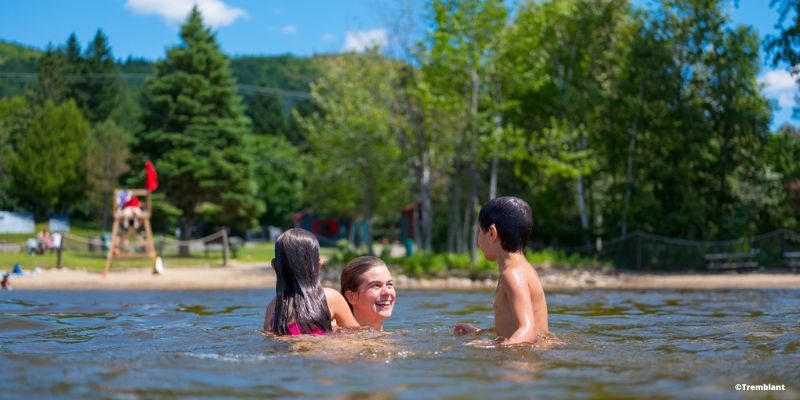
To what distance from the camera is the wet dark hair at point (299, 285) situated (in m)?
5.39

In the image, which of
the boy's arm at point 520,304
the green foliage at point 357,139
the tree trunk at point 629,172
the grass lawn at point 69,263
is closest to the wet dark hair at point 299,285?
the boy's arm at point 520,304

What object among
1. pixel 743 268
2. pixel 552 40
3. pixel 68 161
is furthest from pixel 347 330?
pixel 68 161

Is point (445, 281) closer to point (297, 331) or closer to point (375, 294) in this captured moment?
point (375, 294)

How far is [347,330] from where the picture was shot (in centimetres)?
587

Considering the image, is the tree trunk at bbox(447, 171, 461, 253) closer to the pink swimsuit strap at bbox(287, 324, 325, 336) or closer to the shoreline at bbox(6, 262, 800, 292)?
the shoreline at bbox(6, 262, 800, 292)

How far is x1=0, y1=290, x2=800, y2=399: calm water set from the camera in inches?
160

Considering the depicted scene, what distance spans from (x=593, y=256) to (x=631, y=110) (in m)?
4.68

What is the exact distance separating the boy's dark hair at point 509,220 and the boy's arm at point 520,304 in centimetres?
23

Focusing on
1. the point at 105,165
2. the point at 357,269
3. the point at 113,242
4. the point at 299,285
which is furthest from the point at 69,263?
the point at 299,285

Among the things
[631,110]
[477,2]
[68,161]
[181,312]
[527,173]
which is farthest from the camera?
[68,161]

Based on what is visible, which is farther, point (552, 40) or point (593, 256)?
point (552, 40)

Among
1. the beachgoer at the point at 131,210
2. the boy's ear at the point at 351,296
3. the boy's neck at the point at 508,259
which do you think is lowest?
the boy's ear at the point at 351,296

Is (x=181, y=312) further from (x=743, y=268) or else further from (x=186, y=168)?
(x=186, y=168)

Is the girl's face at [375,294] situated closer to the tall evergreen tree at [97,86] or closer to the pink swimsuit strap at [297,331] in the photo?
the pink swimsuit strap at [297,331]
